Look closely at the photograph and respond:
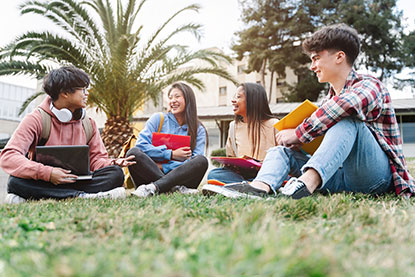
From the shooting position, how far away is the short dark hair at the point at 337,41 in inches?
97.9

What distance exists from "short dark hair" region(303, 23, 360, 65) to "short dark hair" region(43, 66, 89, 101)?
2.13m

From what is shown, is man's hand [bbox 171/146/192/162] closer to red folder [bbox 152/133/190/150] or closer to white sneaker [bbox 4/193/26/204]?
red folder [bbox 152/133/190/150]

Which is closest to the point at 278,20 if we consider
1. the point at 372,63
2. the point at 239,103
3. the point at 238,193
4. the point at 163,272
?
the point at 372,63

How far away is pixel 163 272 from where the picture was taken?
2.33ft

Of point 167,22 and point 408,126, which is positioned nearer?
point 167,22

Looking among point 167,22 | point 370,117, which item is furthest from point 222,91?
point 370,117

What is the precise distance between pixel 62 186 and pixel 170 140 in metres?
1.26

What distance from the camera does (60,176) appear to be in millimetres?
2703

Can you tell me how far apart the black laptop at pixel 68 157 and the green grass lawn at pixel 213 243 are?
1.08 meters

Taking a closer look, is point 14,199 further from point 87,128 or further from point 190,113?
point 190,113

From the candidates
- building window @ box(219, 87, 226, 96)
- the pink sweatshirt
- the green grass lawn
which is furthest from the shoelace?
building window @ box(219, 87, 226, 96)

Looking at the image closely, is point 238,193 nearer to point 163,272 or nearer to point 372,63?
point 163,272

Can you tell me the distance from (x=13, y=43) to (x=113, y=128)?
2.92 m

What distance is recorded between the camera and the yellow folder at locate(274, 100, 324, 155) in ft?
8.09
